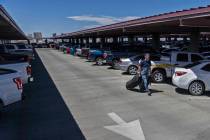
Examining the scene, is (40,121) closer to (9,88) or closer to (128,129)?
(9,88)

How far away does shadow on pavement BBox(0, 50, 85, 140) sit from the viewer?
8.27m

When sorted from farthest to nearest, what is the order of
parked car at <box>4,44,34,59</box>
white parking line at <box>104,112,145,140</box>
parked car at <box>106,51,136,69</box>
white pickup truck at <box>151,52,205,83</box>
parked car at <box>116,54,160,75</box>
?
1. parked car at <box>4,44,34,59</box>
2. parked car at <box>106,51,136,69</box>
3. parked car at <box>116,54,160,75</box>
4. white pickup truck at <box>151,52,205,83</box>
5. white parking line at <box>104,112,145,140</box>

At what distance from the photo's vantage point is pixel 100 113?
10.5 m

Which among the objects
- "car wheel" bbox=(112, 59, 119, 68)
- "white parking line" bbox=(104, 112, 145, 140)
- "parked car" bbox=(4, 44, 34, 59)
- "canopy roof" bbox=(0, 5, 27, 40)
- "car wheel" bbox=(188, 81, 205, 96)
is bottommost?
"white parking line" bbox=(104, 112, 145, 140)

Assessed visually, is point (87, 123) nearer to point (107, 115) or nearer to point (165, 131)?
point (107, 115)

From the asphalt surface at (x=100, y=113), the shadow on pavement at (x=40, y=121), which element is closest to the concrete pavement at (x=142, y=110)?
the asphalt surface at (x=100, y=113)

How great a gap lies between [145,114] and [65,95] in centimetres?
470

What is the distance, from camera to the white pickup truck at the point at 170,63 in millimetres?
17828

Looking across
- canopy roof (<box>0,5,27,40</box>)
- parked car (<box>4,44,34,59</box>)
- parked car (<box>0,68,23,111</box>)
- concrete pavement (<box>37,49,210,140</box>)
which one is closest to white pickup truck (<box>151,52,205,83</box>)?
concrete pavement (<box>37,49,210,140</box>)

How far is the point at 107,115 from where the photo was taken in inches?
404

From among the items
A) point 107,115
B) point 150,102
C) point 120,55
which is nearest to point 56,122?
point 107,115

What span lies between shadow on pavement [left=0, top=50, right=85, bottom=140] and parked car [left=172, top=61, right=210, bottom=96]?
4.96 m

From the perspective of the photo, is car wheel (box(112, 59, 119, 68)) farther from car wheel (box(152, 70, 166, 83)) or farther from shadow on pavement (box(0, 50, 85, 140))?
shadow on pavement (box(0, 50, 85, 140))

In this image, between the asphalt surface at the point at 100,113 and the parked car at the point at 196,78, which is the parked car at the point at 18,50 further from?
the parked car at the point at 196,78
